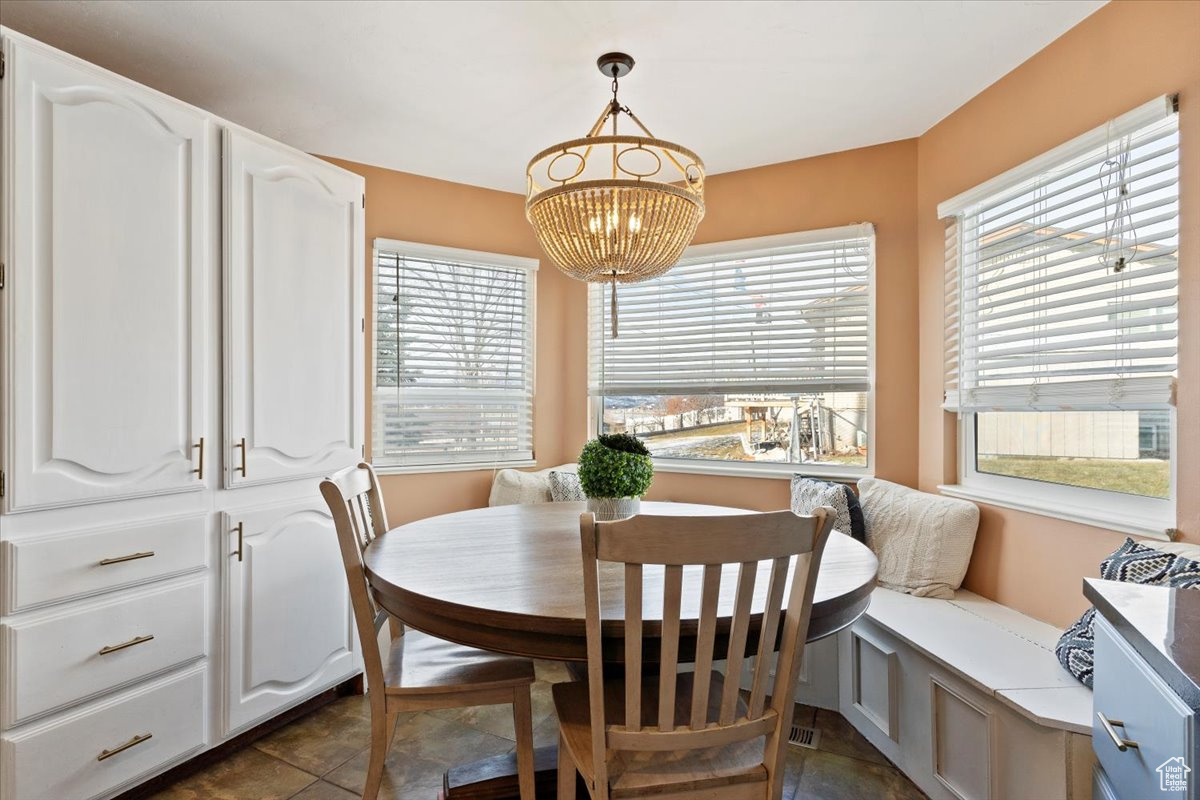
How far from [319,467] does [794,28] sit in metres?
2.29

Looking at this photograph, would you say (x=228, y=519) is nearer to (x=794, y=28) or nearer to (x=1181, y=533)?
(x=794, y=28)

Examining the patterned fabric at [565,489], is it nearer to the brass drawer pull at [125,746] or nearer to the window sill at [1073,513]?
the window sill at [1073,513]

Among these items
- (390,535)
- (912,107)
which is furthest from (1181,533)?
(390,535)

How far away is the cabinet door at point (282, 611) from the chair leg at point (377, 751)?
0.79m

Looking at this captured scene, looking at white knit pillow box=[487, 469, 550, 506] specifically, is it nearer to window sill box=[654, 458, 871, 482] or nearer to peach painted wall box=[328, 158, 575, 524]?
peach painted wall box=[328, 158, 575, 524]

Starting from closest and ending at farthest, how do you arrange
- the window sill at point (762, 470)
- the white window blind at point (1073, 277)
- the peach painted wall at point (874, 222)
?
the white window blind at point (1073, 277) < the peach painted wall at point (874, 222) < the window sill at point (762, 470)

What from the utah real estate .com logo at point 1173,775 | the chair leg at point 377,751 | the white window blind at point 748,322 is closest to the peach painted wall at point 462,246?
the white window blind at point 748,322

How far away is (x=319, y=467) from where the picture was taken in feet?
7.89

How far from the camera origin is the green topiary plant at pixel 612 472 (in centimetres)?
196

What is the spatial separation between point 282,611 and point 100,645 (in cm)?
56

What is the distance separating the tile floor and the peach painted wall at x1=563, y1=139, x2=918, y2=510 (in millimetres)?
1154

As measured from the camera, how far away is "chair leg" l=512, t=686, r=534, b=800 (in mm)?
1604

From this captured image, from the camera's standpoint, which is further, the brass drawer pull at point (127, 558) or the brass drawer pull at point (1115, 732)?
Result: the brass drawer pull at point (127, 558)

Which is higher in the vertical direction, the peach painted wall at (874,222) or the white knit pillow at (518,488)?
the peach painted wall at (874,222)
